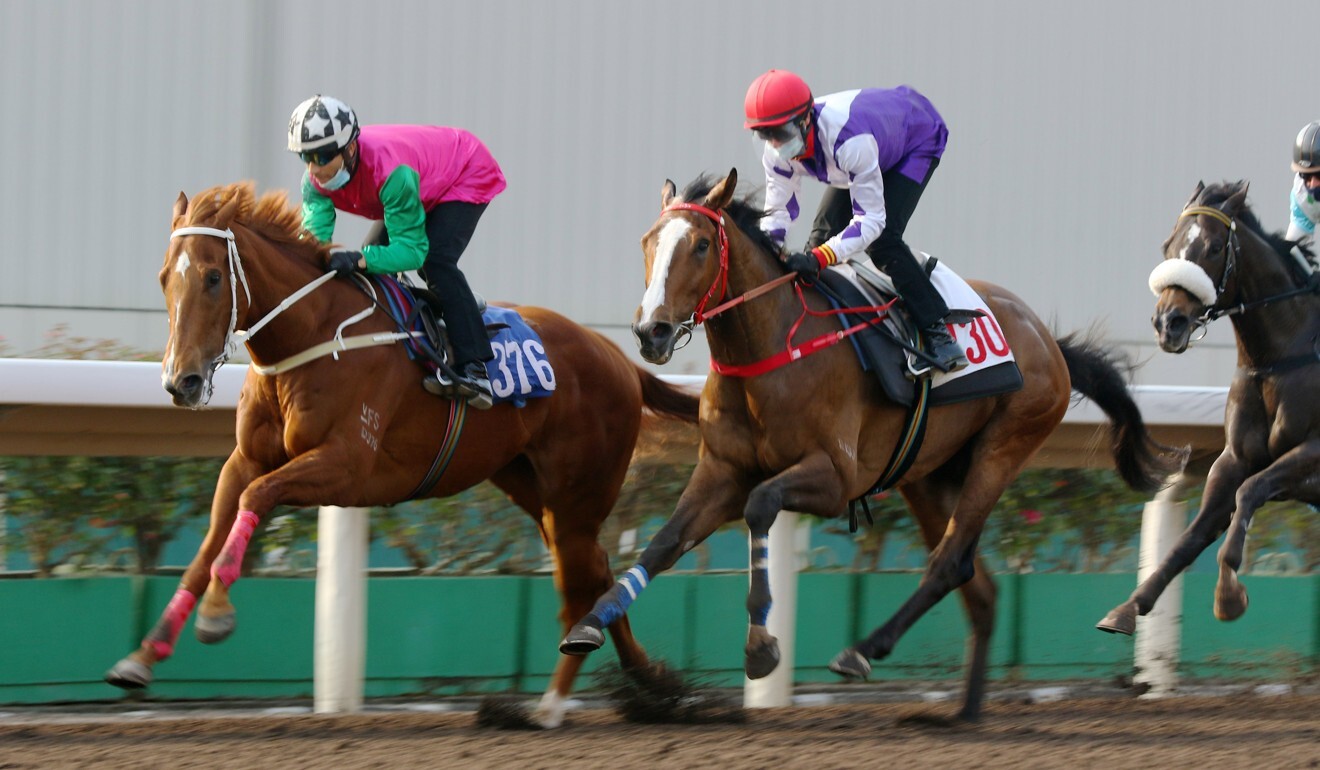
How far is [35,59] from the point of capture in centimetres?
847

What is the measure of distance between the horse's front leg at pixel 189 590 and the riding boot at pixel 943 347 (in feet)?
7.14

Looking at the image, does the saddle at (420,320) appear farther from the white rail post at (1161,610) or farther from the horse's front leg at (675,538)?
the white rail post at (1161,610)

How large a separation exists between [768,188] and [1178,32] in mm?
6596

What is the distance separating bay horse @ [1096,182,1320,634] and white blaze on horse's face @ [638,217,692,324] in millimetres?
1857

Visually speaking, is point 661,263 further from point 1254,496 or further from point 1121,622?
point 1254,496


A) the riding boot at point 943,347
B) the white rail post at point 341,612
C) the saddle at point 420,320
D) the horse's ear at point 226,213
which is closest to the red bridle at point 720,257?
the riding boot at point 943,347

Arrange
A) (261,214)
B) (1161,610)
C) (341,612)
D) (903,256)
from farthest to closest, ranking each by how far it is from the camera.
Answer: (1161,610) < (341,612) < (903,256) < (261,214)

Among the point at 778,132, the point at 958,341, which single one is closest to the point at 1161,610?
the point at 958,341

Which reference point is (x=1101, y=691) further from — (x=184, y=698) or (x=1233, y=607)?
(x=184, y=698)

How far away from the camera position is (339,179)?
5051 mm

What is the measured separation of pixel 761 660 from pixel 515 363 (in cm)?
148

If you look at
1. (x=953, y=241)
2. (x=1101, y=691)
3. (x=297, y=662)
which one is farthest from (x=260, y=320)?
(x=953, y=241)

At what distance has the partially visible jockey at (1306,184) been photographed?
5.74 metres

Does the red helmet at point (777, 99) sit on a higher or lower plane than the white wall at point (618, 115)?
lower
